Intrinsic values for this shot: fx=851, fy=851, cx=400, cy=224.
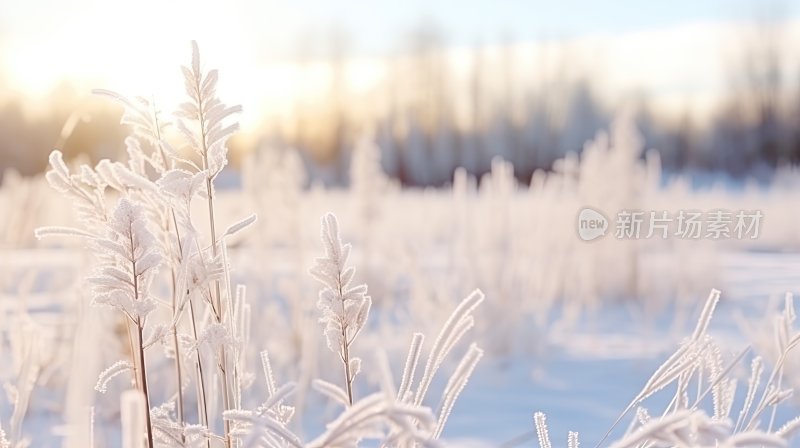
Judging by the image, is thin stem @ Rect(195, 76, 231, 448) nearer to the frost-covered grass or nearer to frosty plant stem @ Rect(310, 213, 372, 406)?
the frost-covered grass

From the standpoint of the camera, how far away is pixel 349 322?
2.98ft

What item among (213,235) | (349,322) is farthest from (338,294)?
Result: (213,235)

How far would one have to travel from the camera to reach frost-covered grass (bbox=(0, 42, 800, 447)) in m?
0.87

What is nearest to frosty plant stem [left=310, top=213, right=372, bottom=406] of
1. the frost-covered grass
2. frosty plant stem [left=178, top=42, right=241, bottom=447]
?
the frost-covered grass

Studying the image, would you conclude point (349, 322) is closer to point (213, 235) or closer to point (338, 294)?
point (338, 294)

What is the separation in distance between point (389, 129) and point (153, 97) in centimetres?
2942

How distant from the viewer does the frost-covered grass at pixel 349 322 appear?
0.87 m

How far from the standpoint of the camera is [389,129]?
3023 centimetres

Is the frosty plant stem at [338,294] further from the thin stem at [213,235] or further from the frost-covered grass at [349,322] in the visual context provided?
the thin stem at [213,235]

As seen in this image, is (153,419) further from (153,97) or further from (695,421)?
(695,421)

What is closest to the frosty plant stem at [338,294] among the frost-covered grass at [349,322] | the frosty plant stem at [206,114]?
the frost-covered grass at [349,322]

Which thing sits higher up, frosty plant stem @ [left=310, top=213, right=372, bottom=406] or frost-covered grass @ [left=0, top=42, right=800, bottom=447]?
frosty plant stem @ [left=310, top=213, right=372, bottom=406]

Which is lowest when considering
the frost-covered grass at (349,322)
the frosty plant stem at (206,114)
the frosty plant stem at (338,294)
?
the frost-covered grass at (349,322)

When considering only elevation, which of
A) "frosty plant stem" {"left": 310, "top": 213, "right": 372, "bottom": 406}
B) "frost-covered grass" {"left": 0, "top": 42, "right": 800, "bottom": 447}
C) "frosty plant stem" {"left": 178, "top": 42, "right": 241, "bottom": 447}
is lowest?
"frost-covered grass" {"left": 0, "top": 42, "right": 800, "bottom": 447}
